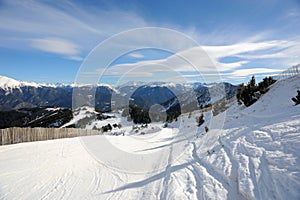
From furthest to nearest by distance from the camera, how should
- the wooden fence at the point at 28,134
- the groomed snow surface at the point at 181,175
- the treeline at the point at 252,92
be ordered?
the treeline at the point at 252,92, the wooden fence at the point at 28,134, the groomed snow surface at the point at 181,175

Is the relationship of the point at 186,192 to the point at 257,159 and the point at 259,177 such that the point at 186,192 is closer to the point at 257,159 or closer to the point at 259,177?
the point at 259,177

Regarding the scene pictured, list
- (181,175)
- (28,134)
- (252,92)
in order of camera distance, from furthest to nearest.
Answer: (252,92), (28,134), (181,175)

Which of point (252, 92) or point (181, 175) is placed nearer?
point (181, 175)

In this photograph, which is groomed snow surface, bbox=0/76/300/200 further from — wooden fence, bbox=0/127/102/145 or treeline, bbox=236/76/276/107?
treeline, bbox=236/76/276/107

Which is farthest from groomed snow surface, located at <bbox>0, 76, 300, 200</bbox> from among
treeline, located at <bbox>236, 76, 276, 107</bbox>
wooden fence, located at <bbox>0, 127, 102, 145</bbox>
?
treeline, located at <bbox>236, 76, 276, 107</bbox>

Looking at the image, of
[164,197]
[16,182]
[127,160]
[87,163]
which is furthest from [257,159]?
[16,182]

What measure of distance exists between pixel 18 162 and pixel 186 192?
7284mm

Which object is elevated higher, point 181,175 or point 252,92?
point 252,92

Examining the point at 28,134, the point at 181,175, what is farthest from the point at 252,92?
the point at 28,134

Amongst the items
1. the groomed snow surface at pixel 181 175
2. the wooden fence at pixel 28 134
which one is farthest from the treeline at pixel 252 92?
the wooden fence at pixel 28 134

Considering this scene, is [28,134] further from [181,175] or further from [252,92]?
[252,92]

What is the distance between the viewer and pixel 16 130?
1355cm

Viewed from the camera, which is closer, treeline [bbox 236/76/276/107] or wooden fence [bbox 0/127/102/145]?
wooden fence [bbox 0/127/102/145]

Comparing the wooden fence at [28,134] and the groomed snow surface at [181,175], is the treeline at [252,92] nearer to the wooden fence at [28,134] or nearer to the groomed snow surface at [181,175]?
the groomed snow surface at [181,175]
